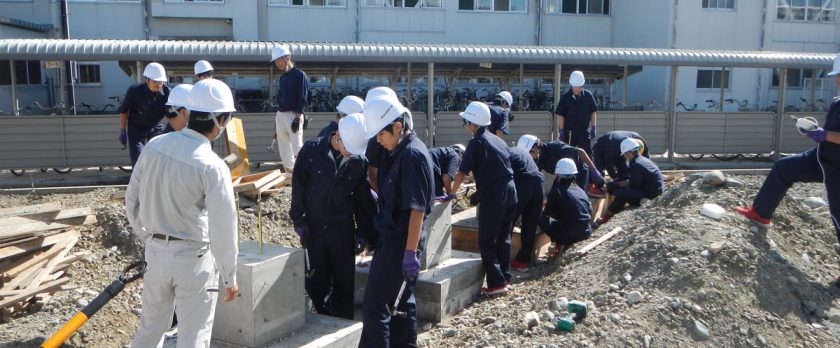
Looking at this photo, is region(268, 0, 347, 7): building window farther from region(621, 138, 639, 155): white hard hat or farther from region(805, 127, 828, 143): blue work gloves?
region(805, 127, 828, 143): blue work gloves

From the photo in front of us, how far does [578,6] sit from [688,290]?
23.5 m

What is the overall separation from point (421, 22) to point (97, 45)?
15250mm

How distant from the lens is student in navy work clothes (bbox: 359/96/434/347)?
4.34 meters

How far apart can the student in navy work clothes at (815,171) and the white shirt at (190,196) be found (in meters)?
4.97

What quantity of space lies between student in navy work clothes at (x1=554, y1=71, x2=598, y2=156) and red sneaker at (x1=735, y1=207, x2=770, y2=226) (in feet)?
12.5

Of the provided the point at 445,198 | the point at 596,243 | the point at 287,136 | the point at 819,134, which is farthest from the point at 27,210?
the point at 819,134

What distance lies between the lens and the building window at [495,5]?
25891 millimetres

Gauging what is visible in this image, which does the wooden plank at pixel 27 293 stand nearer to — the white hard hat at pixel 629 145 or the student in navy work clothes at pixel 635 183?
the student in navy work clothes at pixel 635 183

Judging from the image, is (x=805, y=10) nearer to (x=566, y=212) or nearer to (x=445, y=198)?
(x=566, y=212)

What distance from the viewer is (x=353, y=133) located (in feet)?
16.1

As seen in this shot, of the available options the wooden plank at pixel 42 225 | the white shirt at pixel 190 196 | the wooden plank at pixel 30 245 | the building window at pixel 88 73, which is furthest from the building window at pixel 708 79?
the white shirt at pixel 190 196

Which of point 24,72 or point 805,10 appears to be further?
point 805,10

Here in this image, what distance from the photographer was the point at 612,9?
2756 centimetres

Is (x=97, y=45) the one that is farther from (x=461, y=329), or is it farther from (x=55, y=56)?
(x=461, y=329)
